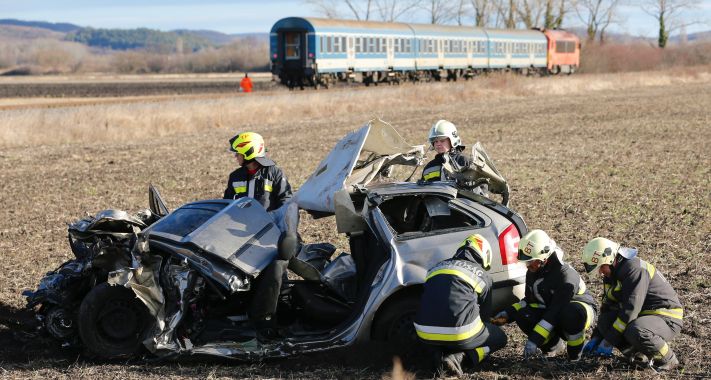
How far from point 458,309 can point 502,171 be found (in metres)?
11.5

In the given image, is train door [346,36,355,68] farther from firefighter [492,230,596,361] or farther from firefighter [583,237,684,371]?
firefighter [583,237,684,371]

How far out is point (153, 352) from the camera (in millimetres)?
6211

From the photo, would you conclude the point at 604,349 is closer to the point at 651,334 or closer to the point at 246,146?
the point at 651,334

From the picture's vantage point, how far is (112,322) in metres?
6.36

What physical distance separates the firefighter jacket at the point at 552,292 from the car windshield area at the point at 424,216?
596 millimetres

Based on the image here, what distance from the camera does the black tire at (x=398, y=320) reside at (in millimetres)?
6336

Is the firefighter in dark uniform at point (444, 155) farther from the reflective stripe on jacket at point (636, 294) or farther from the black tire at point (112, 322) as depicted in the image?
the black tire at point (112, 322)

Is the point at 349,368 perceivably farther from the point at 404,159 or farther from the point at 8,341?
the point at 8,341

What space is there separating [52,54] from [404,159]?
117m

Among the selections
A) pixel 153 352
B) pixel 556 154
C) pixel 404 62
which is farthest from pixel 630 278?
pixel 404 62

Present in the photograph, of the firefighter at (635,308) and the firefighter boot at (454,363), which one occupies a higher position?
the firefighter at (635,308)

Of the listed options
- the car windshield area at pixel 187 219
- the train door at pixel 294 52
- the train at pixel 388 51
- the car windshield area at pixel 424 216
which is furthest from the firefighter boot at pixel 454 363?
the train door at pixel 294 52

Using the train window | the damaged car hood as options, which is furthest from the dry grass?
the damaged car hood

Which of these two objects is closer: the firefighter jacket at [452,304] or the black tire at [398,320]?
the firefighter jacket at [452,304]
